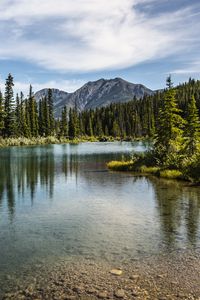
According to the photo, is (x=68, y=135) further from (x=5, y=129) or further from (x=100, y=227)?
(x=100, y=227)

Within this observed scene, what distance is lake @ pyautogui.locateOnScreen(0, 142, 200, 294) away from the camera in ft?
40.5

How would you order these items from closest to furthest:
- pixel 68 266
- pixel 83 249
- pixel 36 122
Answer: pixel 68 266
pixel 83 249
pixel 36 122

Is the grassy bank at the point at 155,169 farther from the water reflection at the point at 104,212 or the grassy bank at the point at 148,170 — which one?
the water reflection at the point at 104,212

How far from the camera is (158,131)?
37.1 meters

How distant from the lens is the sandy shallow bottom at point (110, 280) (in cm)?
904

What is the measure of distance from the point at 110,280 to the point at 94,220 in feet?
22.2

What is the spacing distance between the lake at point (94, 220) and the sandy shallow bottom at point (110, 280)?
61cm

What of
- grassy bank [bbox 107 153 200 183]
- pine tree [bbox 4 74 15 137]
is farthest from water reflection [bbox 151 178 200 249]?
pine tree [bbox 4 74 15 137]

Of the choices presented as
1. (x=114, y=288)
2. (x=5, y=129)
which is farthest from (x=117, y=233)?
(x=5, y=129)

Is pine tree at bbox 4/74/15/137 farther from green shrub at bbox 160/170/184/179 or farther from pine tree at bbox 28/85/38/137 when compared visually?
green shrub at bbox 160/170/184/179

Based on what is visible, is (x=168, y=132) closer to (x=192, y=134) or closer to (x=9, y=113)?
(x=192, y=134)

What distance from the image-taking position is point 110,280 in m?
9.88

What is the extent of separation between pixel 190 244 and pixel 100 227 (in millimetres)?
3967

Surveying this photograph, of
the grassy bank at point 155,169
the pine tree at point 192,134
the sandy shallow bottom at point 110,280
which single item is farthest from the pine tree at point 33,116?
the sandy shallow bottom at point 110,280
